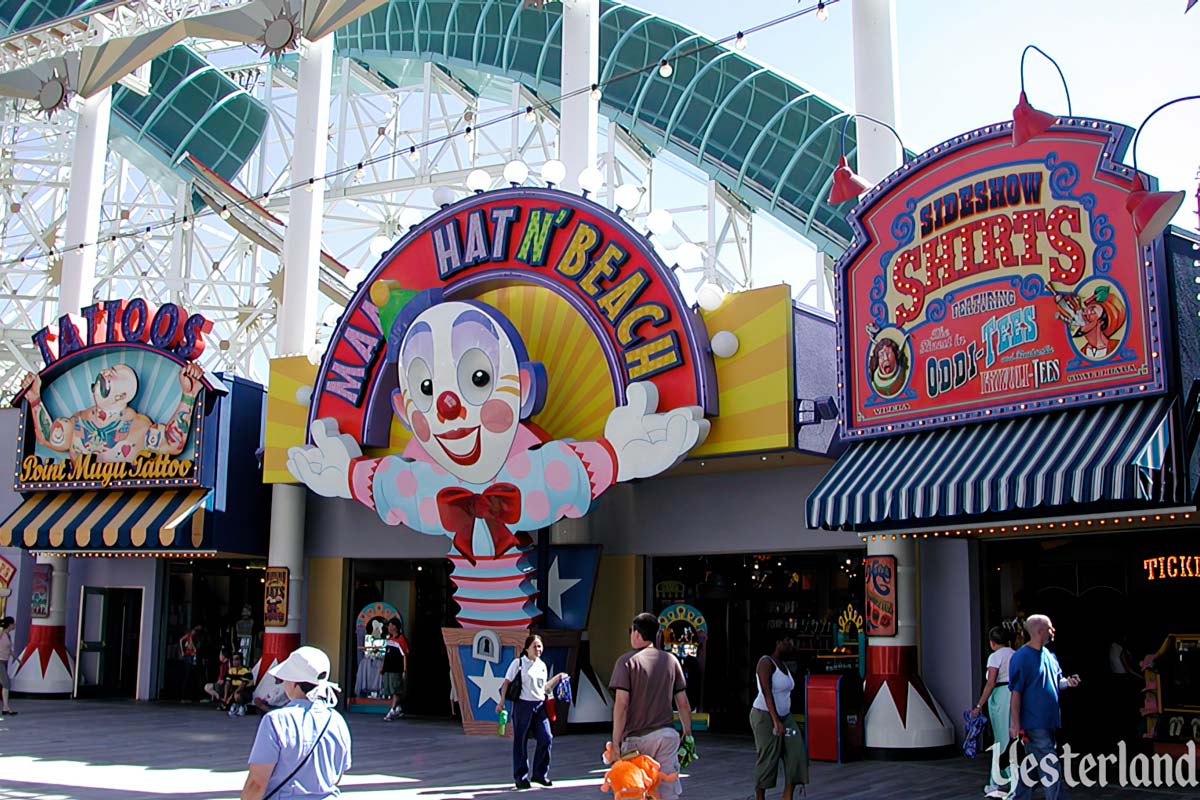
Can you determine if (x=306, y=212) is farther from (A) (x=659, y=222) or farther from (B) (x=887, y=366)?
(B) (x=887, y=366)

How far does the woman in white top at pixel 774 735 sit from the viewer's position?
1009cm

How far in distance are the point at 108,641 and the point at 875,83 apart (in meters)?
16.9

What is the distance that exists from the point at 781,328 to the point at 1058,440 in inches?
147

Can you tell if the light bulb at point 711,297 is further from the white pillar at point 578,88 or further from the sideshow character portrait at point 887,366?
the white pillar at point 578,88

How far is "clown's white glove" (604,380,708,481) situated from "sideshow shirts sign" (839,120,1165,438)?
6.05 ft

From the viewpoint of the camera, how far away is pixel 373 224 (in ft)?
103

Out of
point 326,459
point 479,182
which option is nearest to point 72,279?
point 326,459

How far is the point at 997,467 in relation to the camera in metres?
11.7

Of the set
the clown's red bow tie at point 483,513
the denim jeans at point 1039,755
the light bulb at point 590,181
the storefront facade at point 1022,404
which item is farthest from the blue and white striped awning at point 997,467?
the light bulb at point 590,181

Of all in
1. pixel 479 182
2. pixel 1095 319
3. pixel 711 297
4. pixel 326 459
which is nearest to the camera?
pixel 1095 319

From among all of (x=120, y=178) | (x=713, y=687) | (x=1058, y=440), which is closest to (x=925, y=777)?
(x=1058, y=440)

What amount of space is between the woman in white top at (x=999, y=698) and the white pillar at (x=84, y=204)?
18.6 metres

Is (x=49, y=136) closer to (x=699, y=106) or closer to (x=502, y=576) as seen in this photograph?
(x=699, y=106)

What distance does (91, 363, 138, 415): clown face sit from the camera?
20578 mm
